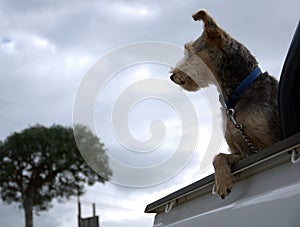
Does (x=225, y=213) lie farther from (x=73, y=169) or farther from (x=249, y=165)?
(x=73, y=169)

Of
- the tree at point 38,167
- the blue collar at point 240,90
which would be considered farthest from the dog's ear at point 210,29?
the tree at point 38,167

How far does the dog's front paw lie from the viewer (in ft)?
8.42

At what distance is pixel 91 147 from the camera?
21.2ft

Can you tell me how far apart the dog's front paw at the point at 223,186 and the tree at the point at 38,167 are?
2005cm

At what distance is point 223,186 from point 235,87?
1.41 m

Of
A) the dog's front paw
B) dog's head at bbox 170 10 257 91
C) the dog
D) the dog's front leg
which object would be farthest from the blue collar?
the dog's front paw

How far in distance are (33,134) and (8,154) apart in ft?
4.81

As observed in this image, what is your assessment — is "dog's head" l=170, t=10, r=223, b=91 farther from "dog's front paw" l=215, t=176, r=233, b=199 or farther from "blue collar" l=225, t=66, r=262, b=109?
"dog's front paw" l=215, t=176, r=233, b=199

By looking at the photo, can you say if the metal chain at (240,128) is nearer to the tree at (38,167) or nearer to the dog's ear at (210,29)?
the dog's ear at (210,29)

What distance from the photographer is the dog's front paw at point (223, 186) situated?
2.57 metres

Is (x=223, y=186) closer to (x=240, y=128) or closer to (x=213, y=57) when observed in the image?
(x=240, y=128)

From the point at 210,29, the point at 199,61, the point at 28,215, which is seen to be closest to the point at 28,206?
the point at 28,215

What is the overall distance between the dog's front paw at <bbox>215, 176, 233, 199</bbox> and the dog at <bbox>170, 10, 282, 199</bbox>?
269 mm

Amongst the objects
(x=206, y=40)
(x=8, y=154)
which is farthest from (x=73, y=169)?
(x=206, y=40)
